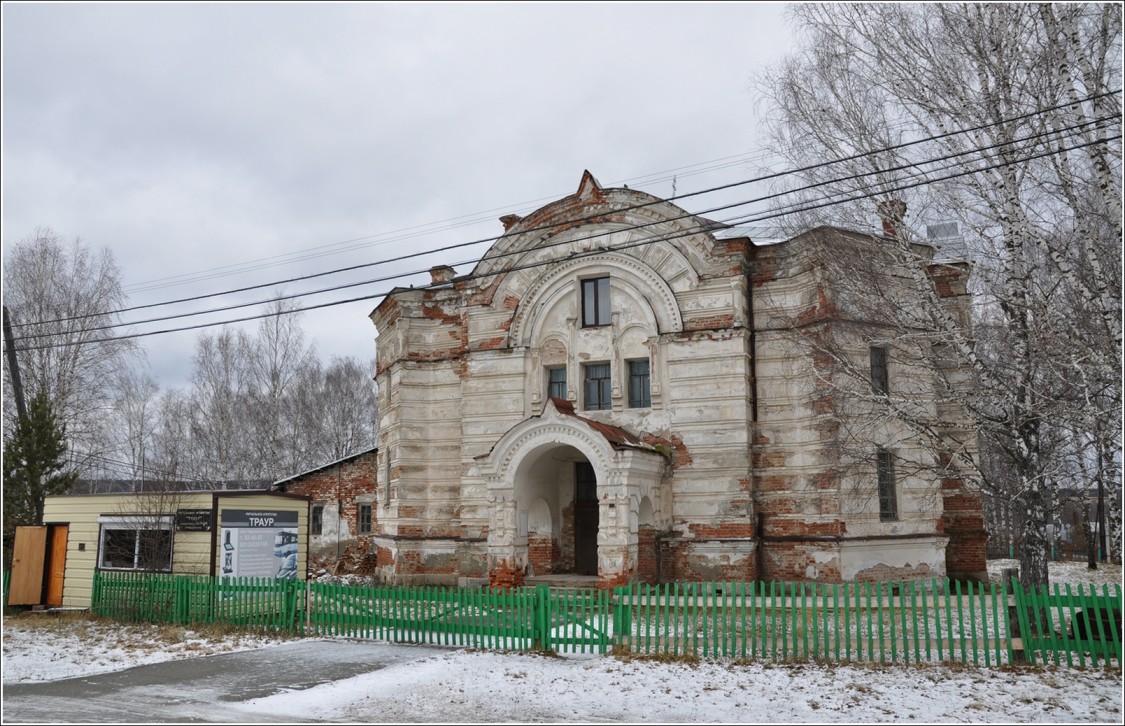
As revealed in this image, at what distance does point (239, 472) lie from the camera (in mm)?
46594

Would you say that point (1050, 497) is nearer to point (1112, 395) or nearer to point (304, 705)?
point (1112, 395)

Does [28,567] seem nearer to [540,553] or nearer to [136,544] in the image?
[136,544]

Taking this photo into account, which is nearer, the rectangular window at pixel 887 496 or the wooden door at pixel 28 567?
the wooden door at pixel 28 567

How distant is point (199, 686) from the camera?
38.8ft

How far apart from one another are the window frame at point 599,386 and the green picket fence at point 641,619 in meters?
7.48

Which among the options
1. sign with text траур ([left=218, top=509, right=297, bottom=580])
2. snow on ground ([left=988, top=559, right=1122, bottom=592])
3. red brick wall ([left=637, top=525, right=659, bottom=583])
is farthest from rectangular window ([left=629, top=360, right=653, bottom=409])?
snow on ground ([left=988, top=559, right=1122, bottom=592])

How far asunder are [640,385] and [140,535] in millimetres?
12101

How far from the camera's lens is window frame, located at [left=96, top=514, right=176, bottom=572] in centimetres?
1845

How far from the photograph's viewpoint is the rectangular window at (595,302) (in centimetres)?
2350

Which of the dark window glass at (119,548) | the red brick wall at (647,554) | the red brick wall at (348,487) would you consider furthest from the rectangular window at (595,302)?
the dark window glass at (119,548)

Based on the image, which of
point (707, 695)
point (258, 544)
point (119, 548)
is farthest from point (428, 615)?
point (119, 548)

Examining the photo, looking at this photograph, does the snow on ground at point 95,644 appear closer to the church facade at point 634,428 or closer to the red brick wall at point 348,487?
the church facade at point 634,428

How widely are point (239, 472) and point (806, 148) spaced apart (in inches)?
1521

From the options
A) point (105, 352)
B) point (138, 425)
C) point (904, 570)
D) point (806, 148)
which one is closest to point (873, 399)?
point (806, 148)
